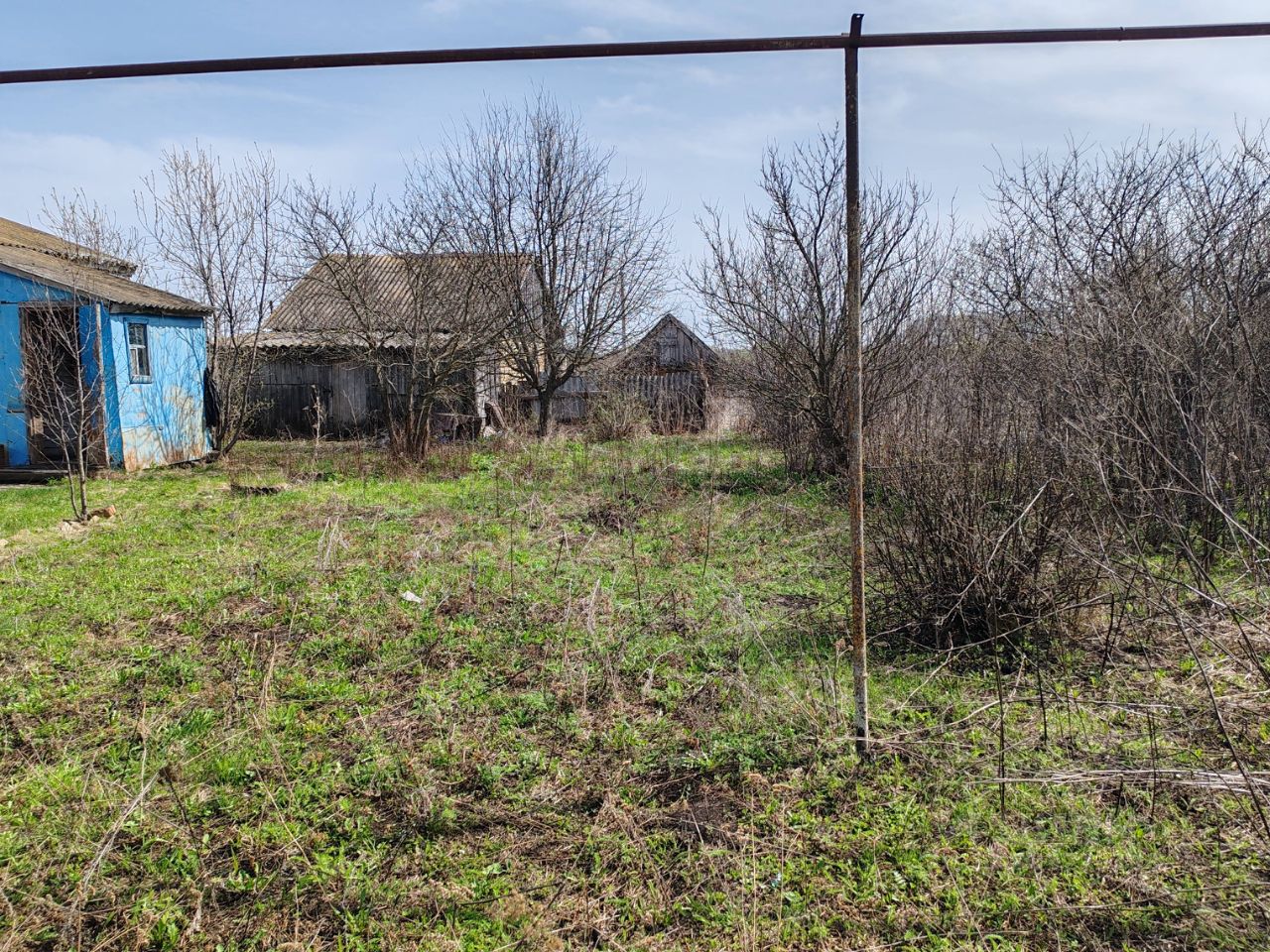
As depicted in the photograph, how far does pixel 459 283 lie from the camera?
16141 millimetres

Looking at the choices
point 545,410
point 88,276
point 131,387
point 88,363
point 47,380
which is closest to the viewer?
point 47,380

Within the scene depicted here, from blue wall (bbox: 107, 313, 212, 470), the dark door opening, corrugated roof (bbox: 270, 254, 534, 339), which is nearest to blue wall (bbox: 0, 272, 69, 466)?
the dark door opening

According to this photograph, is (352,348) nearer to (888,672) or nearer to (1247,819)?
(888,672)

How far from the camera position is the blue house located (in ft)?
40.4

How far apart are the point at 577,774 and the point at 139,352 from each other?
14.3 m

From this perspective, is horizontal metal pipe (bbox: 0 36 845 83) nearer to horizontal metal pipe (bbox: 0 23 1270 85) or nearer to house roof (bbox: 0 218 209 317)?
horizontal metal pipe (bbox: 0 23 1270 85)

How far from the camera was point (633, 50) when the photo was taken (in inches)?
114

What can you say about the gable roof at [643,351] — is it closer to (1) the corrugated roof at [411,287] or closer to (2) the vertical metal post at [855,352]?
(1) the corrugated roof at [411,287]

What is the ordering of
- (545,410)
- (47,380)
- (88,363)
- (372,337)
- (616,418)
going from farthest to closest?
1. (545,410)
2. (616,418)
3. (372,337)
4. (88,363)
5. (47,380)

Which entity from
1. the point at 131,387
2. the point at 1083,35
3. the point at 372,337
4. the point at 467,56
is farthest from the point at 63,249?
the point at 1083,35

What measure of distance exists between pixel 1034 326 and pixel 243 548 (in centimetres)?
1137

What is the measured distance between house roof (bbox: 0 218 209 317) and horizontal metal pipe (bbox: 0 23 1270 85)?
11666 mm

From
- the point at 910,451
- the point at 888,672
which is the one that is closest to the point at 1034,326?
the point at 910,451

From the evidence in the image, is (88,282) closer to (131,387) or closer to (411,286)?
(131,387)
